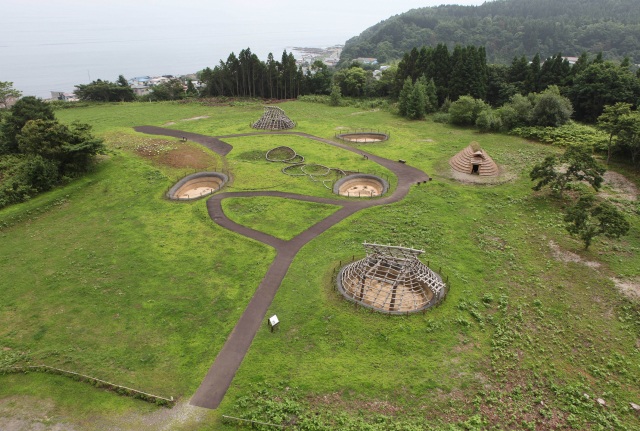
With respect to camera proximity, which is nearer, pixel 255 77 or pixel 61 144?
pixel 61 144

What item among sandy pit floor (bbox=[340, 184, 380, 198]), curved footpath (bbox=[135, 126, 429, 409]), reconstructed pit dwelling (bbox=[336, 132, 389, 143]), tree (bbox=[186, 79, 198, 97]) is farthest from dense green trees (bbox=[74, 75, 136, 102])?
sandy pit floor (bbox=[340, 184, 380, 198])

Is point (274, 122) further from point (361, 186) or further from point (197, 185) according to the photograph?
point (361, 186)

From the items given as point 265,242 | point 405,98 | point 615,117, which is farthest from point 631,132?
point 265,242

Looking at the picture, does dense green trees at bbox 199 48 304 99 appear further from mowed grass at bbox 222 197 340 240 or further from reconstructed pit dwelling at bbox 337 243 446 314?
reconstructed pit dwelling at bbox 337 243 446 314

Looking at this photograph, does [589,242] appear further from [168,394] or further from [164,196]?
[164,196]

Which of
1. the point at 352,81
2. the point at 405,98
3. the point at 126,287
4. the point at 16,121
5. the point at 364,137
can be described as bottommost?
the point at 126,287

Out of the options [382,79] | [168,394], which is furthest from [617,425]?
[382,79]

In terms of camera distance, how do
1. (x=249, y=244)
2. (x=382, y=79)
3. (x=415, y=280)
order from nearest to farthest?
(x=415, y=280) < (x=249, y=244) < (x=382, y=79)

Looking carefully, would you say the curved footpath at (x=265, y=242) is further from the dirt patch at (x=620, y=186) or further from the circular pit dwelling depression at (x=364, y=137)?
the dirt patch at (x=620, y=186)

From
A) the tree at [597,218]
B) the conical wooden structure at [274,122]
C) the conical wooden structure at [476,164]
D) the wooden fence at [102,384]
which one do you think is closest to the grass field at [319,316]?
the wooden fence at [102,384]
